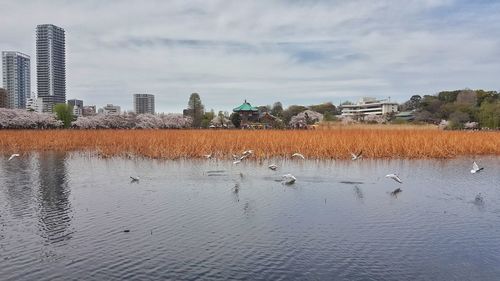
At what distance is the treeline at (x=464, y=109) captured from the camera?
50.1 m

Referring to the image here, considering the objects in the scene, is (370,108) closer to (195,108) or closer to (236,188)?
(195,108)

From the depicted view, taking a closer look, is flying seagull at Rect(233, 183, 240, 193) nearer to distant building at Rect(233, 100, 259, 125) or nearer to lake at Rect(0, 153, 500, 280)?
lake at Rect(0, 153, 500, 280)

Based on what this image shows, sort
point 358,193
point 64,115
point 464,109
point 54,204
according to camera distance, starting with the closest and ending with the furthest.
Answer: point 54,204 → point 358,193 → point 464,109 → point 64,115

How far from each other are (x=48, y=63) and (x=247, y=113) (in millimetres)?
81678

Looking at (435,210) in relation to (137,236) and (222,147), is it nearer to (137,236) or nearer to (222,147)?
(137,236)

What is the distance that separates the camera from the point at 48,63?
12188cm

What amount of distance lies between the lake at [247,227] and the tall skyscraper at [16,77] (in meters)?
136

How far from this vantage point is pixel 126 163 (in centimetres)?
1805

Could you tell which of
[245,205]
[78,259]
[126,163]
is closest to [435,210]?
[245,205]

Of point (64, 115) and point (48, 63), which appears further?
point (48, 63)

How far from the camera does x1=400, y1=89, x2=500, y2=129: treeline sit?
164 feet

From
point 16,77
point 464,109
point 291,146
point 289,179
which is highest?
point 16,77

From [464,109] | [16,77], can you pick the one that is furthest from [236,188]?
[16,77]

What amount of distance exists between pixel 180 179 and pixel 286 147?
29.7ft
